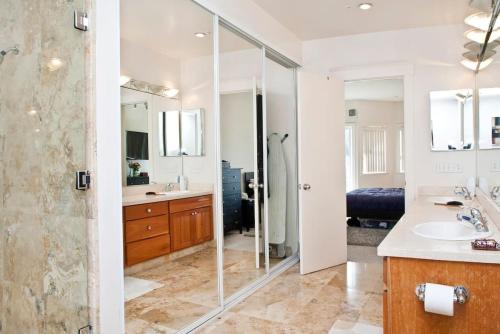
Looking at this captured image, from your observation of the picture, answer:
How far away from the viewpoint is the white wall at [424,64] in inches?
155

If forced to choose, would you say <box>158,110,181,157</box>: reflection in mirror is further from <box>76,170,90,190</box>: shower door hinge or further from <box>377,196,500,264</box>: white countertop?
<box>377,196,500,264</box>: white countertop

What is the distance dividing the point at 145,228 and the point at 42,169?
0.77 metres

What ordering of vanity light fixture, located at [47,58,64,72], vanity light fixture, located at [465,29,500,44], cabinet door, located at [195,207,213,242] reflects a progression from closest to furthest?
vanity light fixture, located at [47,58,64,72], vanity light fixture, located at [465,29,500,44], cabinet door, located at [195,207,213,242]

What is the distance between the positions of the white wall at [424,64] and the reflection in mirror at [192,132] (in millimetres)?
2241

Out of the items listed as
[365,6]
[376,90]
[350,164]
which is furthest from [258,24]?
[350,164]

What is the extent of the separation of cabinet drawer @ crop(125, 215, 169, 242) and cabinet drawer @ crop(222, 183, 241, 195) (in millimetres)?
560

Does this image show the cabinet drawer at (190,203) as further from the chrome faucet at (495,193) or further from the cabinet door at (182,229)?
the chrome faucet at (495,193)

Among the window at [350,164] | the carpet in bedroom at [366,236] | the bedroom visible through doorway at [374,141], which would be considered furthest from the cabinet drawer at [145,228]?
the window at [350,164]

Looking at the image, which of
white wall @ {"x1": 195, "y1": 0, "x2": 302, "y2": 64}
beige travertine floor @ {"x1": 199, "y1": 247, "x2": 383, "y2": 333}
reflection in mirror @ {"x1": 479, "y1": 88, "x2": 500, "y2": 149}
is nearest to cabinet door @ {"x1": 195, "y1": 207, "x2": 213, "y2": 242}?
beige travertine floor @ {"x1": 199, "y1": 247, "x2": 383, "y2": 333}

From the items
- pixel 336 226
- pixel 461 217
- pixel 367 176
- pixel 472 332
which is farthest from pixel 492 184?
pixel 367 176

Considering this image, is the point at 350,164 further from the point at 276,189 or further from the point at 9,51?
the point at 9,51

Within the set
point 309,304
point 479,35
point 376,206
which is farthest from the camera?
point 376,206

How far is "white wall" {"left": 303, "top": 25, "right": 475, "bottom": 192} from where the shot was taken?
3.93 meters

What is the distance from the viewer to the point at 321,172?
4074 mm
